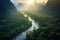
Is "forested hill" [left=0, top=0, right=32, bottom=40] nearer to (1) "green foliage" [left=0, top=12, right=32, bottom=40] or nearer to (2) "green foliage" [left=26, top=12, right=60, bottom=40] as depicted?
(1) "green foliage" [left=0, top=12, right=32, bottom=40]

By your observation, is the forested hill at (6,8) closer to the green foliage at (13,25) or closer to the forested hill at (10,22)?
the forested hill at (10,22)

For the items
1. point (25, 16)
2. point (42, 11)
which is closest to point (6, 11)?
point (25, 16)

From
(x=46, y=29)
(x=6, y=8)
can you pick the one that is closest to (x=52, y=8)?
(x=46, y=29)

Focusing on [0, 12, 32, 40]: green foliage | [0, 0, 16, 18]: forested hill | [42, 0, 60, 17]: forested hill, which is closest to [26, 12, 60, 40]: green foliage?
[42, 0, 60, 17]: forested hill

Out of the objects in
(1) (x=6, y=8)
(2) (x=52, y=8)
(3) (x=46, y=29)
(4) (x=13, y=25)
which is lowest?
(3) (x=46, y=29)

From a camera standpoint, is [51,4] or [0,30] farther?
[51,4]

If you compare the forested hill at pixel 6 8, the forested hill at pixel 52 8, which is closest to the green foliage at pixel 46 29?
the forested hill at pixel 52 8

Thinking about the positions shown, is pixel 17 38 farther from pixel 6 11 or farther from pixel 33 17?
pixel 6 11

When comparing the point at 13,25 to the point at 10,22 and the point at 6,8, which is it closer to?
the point at 10,22
